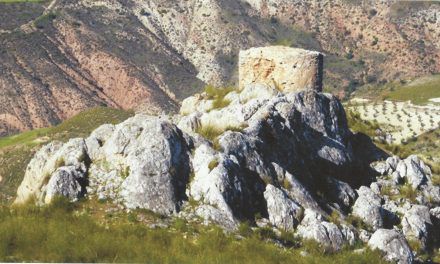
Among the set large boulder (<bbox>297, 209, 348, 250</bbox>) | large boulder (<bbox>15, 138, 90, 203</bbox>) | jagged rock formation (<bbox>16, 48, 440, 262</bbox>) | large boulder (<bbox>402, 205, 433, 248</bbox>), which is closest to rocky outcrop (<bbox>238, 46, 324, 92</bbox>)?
jagged rock formation (<bbox>16, 48, 440, 262</bbox>)

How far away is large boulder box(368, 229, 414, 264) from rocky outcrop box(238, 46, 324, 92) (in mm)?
10459

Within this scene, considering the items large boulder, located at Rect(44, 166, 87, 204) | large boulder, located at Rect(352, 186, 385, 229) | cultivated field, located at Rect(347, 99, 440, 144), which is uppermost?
cultivated field, located at Rect(347, 99, 440, 144)

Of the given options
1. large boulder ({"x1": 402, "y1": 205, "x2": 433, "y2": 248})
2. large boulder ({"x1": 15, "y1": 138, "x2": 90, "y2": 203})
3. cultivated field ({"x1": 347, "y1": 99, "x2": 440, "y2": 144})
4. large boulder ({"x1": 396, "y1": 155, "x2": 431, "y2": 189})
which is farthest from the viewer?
cultivated field ({"x1": 347, "y1": 99, "x2": 440, "y2": 144})

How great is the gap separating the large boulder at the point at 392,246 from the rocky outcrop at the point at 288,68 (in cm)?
1046

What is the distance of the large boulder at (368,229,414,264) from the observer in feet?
69.8

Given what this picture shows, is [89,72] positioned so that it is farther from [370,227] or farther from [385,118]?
[370,227]

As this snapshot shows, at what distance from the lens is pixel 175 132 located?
23172 millimetres

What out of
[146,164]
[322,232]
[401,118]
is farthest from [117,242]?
[401,118]

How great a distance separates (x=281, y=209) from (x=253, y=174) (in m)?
1.48

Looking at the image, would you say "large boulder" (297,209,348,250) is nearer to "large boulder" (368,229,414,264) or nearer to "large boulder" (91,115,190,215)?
"large boulder" (368,229,414,264)

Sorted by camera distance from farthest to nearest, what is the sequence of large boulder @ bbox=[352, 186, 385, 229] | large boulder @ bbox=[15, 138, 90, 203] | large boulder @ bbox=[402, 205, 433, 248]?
large boulder @ bbox=[402, 205, 433, 248] < large boulder @ bbox=[352, 186, 385, 229] < large boulder @ bbox=[15, 138, 90, 203]

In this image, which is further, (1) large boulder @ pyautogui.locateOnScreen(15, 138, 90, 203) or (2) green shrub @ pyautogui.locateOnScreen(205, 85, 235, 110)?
(2) green shrub @ pyautogui.locateOnScreen(205, 85, 235, 110)

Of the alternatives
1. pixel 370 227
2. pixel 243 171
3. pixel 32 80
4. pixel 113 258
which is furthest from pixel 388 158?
pixel 32 80

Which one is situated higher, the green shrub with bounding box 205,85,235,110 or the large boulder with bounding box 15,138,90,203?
the green shrub with bounding box 205,85,235,110
